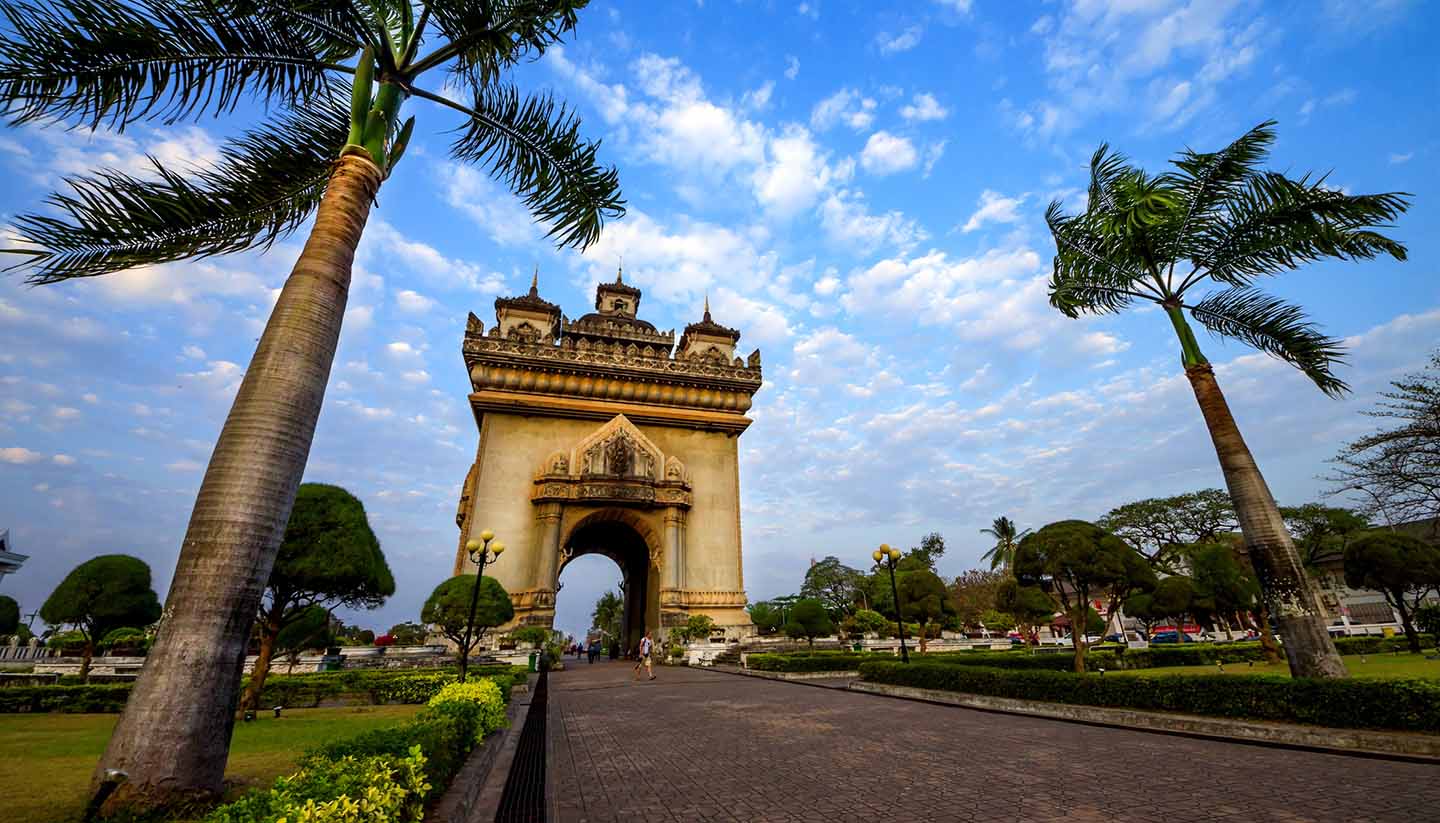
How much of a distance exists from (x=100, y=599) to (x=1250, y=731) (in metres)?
26.4

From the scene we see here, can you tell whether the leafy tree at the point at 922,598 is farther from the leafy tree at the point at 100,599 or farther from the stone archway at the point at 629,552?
the leafy tree at the point at 100,599

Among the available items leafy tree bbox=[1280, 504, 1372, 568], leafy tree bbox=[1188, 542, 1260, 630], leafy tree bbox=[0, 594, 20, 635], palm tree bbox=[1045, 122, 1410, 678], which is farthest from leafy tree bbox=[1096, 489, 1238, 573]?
leafy tree bbox=[0, 594, 20, 635]

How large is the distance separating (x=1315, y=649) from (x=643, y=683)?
621 inches

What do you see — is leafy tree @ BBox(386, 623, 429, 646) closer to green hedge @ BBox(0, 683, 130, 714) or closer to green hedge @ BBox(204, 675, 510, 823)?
green hedge @ BBox(0, 683, 130, 714)

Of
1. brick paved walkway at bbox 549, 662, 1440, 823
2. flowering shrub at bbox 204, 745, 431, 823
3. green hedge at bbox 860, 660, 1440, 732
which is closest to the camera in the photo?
flowering shrub at bbox 204, 745, 431, 823

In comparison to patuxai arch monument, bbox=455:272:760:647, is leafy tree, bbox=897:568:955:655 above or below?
below

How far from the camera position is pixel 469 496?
30281 mm

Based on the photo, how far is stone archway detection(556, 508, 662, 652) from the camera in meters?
30.8

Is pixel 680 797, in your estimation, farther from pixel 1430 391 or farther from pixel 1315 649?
pixel 1430 391

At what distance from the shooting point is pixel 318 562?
38.3 feet

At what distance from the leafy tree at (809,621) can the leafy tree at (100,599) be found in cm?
2373

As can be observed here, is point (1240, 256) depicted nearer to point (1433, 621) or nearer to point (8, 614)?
point (1433, 621)

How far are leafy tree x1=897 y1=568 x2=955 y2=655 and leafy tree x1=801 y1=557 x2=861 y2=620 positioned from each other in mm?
39205

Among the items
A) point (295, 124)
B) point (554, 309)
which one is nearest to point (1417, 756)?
point (295, 124)
